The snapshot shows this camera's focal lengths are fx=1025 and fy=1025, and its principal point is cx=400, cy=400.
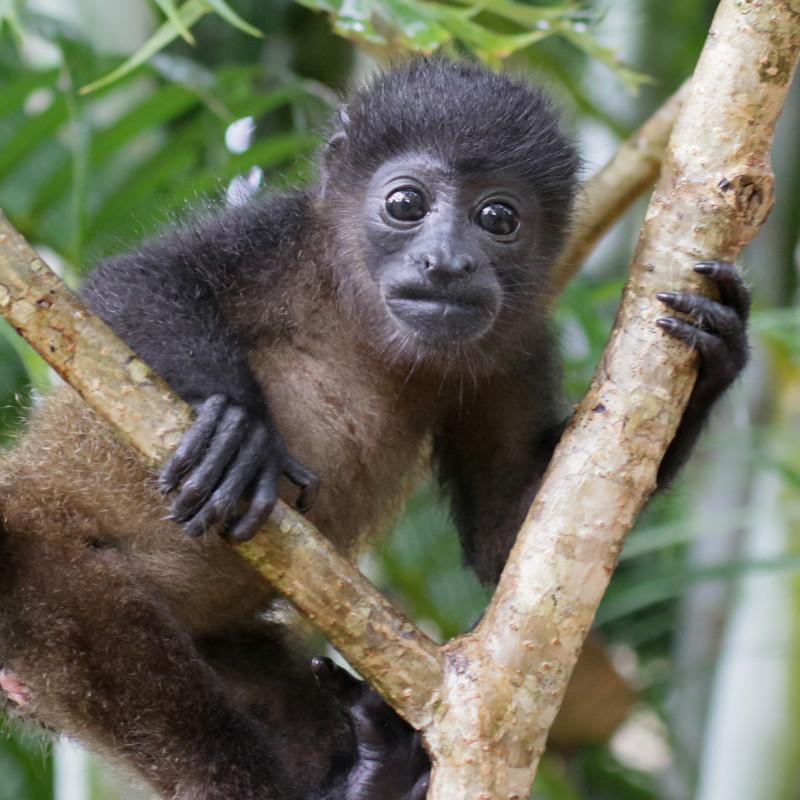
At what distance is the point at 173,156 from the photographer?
3.63 m

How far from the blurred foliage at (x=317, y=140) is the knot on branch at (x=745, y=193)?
93cm

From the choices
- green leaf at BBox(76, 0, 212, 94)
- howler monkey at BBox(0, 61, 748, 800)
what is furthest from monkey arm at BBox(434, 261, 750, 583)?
green leaf at BBox(76, 0, 212, 94)

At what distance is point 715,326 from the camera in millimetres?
2252

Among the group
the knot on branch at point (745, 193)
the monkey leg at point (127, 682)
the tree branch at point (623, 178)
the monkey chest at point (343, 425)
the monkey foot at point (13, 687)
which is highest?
the tree branch at point (623, 178)

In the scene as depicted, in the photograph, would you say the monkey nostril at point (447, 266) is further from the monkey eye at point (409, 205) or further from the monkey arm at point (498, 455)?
the monkey arm at point (498, 455)

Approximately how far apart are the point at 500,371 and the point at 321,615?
46.8 inches

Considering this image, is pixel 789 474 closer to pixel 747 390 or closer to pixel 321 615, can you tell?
pixel 747 390

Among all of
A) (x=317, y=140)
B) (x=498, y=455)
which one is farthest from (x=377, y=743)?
(x=317, y=140)

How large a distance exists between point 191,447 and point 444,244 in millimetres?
796

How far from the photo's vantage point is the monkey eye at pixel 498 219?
265 cm

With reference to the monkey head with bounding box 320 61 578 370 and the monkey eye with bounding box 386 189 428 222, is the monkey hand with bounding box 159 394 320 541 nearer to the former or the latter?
the monkey head with bounding box 320 61 578 370

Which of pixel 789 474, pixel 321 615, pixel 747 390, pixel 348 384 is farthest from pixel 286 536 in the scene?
pixel 747 390

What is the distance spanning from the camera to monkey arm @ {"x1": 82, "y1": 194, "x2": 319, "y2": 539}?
→ 2078 mm

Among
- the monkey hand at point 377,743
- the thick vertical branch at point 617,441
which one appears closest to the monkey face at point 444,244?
the thick vertical branch at point 617,441
